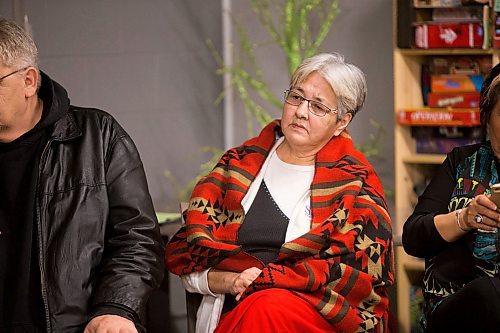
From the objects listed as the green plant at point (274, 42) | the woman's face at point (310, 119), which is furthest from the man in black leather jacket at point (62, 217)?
the green plant at point (274, 42)

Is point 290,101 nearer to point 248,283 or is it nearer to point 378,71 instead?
point 248,283

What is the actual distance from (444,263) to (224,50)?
7.45ft

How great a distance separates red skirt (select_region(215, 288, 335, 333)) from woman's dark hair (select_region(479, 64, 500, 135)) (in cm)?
73

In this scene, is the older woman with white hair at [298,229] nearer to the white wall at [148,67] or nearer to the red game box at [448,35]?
the red game box at [448,35]

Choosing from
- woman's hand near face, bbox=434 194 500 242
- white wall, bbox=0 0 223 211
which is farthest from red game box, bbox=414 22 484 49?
white wall, bbox=0 0 223 211

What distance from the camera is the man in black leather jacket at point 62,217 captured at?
2525 millimetres

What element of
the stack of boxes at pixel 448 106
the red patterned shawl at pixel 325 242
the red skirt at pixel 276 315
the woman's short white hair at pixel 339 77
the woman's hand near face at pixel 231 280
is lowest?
the red skirt at pixel 276 315

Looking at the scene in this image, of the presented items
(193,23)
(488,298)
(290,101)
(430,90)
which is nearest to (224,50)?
(193,23)

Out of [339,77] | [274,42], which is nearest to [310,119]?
[339,77]

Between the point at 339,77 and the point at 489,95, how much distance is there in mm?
438

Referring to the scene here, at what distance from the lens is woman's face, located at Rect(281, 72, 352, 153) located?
280 cm

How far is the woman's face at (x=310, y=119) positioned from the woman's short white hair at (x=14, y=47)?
2.53 ft

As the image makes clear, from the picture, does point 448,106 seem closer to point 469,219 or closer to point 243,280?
point 469,219

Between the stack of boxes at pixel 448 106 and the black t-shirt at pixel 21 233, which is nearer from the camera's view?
the black t-shirt at pixel 21 233
